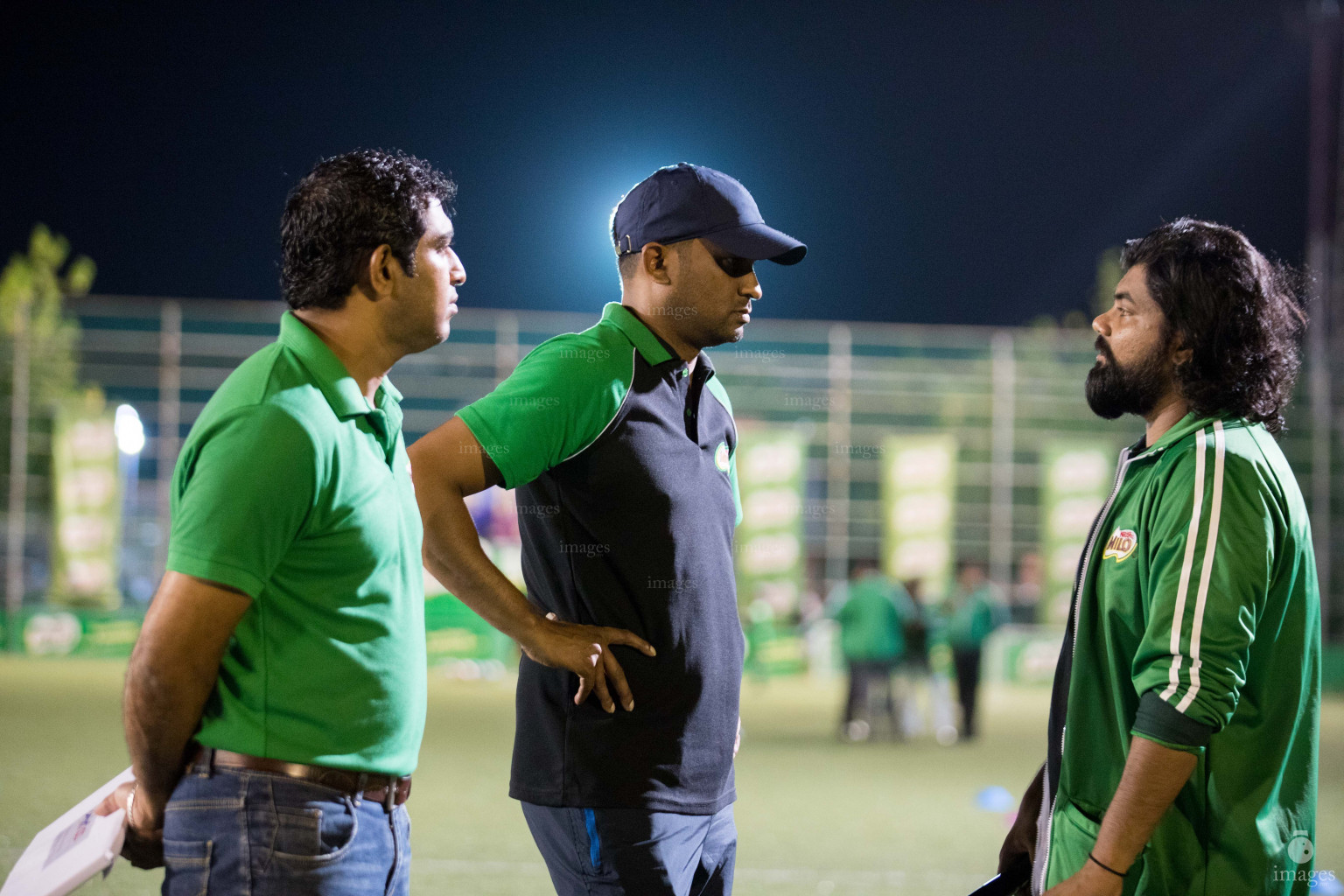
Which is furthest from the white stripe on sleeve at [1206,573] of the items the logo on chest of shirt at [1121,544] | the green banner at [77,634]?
the green banner at [77,634]

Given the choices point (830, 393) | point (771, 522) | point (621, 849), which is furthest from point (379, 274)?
point (830, 393)

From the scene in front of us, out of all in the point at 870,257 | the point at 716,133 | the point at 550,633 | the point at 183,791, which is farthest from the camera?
the point at 870,257

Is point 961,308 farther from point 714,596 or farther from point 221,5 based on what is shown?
point 714,596

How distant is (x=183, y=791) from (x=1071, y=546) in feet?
68.5

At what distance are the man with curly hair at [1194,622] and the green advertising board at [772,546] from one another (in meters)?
17.6

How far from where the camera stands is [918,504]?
70.9 feet

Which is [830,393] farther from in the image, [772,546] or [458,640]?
[458,640]

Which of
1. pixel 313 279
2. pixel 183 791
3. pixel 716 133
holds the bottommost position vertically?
pixel 183 791

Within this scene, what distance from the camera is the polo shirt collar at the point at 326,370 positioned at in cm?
202

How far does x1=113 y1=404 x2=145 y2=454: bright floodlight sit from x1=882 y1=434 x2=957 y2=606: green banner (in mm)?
13998

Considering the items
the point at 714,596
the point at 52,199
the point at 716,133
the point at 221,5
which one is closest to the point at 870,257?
the point at 716,133

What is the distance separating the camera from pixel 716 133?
64.1 metres

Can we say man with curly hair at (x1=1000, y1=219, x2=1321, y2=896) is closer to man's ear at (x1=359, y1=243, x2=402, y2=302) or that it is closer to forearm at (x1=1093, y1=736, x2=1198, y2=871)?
forearm at (x1=1093, y1=736, x2=1198, y2=871)

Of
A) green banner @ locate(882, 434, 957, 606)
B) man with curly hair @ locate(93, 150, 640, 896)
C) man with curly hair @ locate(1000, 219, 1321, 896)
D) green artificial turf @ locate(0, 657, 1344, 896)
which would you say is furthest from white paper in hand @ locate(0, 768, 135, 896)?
green banner @ locate(882, 434, 957, 606)
